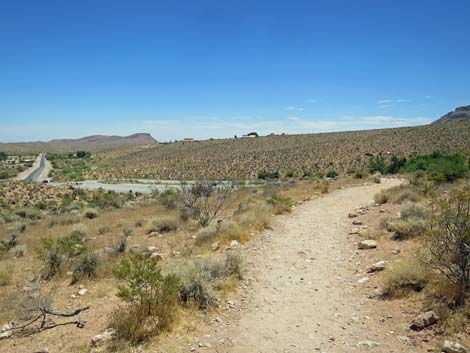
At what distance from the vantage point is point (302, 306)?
5.80 meters

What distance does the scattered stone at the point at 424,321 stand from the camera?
4.68 m

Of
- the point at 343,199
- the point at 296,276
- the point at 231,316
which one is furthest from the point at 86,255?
the point at 343,199

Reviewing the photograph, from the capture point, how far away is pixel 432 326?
183 inches

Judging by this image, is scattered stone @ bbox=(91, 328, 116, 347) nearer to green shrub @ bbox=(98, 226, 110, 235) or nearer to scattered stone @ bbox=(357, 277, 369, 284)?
scattered stone @ bbox=(357, 277, 369, 284)

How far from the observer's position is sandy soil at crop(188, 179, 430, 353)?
4.62 meters

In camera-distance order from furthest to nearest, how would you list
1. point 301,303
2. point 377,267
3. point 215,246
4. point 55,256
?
point 215,246, point 55,256, point 377,267, point 301,303

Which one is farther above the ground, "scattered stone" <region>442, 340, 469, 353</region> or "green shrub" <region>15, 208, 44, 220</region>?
"scattered stone" <region>442, 340, 469, 353</region>

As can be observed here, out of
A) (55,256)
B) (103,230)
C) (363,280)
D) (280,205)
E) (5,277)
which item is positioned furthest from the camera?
(280,205)

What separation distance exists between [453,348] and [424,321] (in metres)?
0.71

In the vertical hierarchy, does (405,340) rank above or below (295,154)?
below

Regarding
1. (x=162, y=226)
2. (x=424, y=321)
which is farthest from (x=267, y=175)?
(x=424, y=321)

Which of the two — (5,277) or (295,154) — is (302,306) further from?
(295,154)

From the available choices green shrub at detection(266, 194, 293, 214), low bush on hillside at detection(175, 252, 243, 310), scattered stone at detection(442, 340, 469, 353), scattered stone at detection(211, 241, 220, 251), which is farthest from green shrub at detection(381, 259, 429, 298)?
green shrub at detection(266, 194, 293, 214)

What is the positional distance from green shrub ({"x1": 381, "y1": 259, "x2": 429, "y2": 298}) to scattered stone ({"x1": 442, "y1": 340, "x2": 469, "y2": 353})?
66.7 inches
